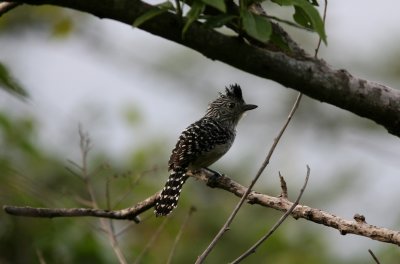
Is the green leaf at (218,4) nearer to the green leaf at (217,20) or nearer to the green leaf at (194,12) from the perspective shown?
the green leaf at (194,12)

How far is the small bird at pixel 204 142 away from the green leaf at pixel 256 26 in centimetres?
243

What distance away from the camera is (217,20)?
2537 mm

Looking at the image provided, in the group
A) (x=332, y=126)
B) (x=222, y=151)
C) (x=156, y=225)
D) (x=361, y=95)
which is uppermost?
(x=361, y=95)

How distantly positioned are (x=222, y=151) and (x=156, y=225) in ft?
5.20

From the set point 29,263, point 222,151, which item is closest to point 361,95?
point 222,151

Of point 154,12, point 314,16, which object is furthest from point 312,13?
point 154,12

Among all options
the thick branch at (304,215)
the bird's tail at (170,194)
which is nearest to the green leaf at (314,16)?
the thick branch at (304,215)

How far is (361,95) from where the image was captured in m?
2.76

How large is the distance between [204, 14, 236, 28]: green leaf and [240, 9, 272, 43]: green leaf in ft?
0.19

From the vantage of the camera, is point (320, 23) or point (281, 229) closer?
point (320, 23)

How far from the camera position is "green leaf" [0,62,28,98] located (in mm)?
2449

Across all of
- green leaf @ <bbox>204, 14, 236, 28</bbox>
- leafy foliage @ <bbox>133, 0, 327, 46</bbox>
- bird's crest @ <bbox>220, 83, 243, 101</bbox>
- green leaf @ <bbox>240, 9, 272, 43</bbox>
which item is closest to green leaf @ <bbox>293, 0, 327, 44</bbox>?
leafy foliage @ <bbox>133, 0, 327, 46</bbox>

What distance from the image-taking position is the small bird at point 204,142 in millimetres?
5549

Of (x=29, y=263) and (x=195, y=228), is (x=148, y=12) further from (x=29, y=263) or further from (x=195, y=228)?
(x=195, y=228)
